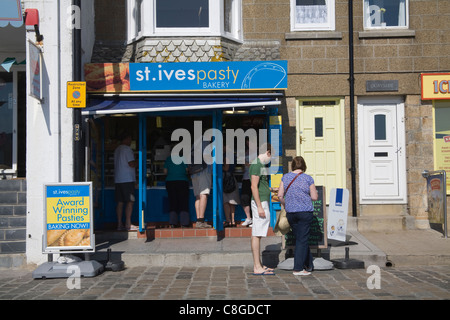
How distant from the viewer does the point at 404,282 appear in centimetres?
733

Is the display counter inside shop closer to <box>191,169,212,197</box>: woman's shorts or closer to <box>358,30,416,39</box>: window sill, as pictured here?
<box>191,169,212,197</box>: woman's shorts

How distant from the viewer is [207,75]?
33.2 feet

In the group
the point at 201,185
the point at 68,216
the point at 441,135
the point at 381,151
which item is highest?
the point at 441,135

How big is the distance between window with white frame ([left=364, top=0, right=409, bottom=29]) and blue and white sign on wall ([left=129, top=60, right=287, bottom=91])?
2834 mm

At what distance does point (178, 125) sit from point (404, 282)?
5537 millimetres

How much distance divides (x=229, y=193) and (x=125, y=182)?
200 centimetres

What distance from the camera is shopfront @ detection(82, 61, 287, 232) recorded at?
10031 mm

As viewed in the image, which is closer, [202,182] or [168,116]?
[202,182]

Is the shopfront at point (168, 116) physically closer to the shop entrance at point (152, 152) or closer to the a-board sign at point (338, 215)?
the shop entrance at point (152, 152)

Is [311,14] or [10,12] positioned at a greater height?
[311,14]

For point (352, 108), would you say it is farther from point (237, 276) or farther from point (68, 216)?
point (68, 216)

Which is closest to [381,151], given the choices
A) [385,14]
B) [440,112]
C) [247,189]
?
[440,112]

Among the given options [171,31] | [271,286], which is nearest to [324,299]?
[271,286]

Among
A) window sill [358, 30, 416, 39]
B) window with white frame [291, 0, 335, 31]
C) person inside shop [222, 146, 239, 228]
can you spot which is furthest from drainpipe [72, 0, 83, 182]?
window sill [358, 30, 416, 39]
